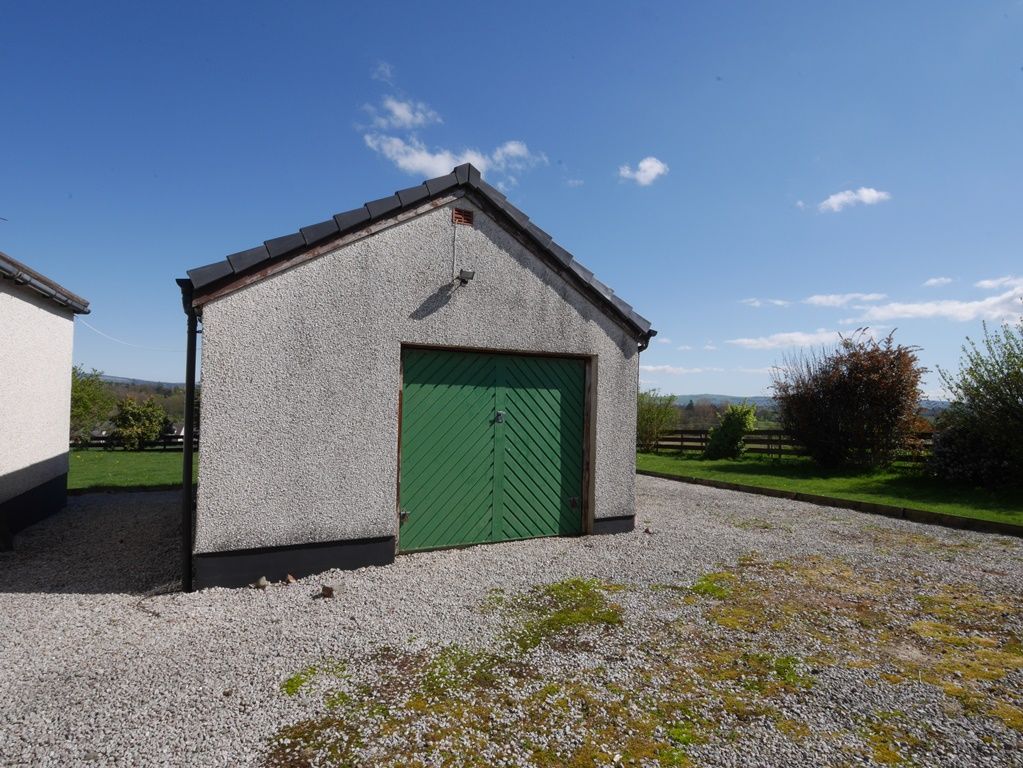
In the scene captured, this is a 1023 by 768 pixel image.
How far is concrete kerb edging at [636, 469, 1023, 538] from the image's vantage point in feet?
26.7

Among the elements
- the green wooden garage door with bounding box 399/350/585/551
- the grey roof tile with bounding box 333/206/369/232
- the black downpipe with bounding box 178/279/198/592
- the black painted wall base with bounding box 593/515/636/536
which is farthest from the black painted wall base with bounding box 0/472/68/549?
the black painted wall base with bounding box 593/515/636/536

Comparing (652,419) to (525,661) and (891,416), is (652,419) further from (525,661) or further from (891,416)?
(525,661)

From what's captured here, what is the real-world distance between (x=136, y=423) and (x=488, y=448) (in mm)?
20523

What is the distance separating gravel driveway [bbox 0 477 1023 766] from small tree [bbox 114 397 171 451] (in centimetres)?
1704

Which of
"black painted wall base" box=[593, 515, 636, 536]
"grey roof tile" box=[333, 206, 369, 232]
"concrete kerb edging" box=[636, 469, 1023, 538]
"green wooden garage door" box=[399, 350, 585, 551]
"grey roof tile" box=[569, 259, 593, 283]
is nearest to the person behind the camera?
"grey roof tile" box=[333, 206, 369, 232]

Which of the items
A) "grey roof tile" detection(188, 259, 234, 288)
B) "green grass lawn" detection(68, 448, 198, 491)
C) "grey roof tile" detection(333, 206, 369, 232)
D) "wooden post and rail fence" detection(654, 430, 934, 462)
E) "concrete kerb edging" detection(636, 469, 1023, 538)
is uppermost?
"grey roof tile" detection(333, 206, 369, 232)

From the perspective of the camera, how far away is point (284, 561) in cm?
537

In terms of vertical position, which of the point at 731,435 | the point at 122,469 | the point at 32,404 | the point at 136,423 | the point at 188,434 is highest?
the point at 32,404

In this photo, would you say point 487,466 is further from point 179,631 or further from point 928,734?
point 928,734

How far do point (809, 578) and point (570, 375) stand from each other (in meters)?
3.60

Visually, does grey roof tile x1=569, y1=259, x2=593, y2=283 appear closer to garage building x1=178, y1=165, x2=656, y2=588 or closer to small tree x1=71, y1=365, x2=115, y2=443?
garage building x1=178, y1=165, x2=656, y2=588

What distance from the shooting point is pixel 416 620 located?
442 centimetres

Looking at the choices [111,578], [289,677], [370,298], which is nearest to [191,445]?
[111,578]

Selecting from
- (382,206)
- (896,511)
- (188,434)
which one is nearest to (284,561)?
(188,434)
